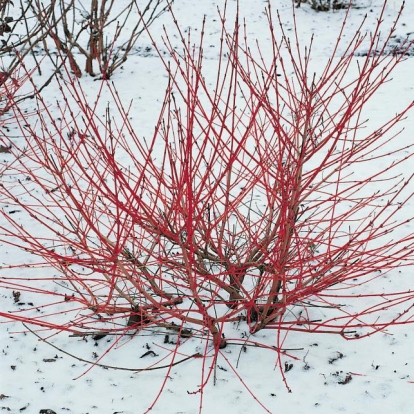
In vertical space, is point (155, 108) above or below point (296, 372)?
above

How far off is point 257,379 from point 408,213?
6.24ft

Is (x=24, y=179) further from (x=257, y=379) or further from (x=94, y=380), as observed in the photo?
(x=257, y=379)

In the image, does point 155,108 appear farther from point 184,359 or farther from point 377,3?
point 377,3

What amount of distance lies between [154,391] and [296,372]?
2.26ft

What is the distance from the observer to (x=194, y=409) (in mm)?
2154

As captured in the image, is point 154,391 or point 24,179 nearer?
point 154,391

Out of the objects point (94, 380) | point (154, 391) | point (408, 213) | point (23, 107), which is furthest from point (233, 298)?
point (23, 107)

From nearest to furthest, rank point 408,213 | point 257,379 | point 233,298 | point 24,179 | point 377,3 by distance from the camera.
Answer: point 257,379 < point 233,298 < point 408,213 < point 24,179 < point 377,3

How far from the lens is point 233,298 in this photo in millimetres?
2625

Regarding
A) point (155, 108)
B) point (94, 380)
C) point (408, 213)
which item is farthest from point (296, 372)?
point (155, 108)

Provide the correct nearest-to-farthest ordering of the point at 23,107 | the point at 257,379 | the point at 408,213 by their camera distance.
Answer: the point at 257,379
the point at 408,213
the point at 23,107

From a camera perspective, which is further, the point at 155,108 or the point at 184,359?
the point at 155,108

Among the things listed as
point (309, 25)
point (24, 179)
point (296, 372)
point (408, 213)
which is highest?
point (309, 25)

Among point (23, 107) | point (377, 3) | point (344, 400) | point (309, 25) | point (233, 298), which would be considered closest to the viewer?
point (344, 400)
